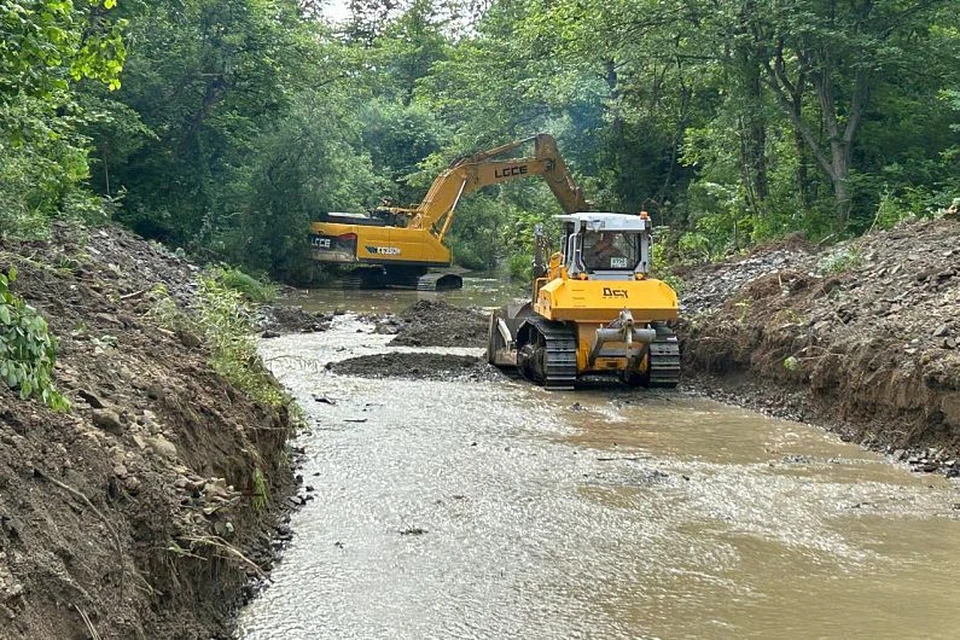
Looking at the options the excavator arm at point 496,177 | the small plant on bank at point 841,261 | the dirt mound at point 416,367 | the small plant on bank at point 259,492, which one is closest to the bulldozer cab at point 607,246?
the dirt mound at point 416,367

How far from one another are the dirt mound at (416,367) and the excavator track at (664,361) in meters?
2.62

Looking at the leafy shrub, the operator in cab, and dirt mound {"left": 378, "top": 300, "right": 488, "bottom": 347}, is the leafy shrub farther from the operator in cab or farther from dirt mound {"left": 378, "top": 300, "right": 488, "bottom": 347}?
the operator in cab

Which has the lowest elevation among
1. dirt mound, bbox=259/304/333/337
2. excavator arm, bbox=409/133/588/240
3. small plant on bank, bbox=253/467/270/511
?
dirt mound, bbox=259/304/333/337

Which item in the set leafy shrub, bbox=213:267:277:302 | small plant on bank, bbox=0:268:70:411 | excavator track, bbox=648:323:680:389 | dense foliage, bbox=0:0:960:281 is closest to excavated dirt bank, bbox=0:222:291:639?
small plant on bank, bbox=0:268:70:411

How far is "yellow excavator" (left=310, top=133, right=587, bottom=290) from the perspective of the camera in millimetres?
23016

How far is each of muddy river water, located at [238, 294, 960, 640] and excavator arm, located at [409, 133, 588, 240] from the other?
11908 millimetres

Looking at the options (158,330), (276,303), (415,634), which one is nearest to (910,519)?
(415,634)

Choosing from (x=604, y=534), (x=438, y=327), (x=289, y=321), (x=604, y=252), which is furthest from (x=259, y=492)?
(x=289, y=321)

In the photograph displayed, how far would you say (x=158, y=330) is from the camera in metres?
8.34

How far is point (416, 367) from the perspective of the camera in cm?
1503

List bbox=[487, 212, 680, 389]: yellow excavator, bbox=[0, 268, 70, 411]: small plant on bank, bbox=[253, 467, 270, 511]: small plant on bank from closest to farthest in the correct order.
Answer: bbox=[0, 268, 70, 411]: small plant on bank → bbox=[253, 467, 270, 511]: small plant on bank → bbox=[487, 212, 680, 389]: yellow excavator

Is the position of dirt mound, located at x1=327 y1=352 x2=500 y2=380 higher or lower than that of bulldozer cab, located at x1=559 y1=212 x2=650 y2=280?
lower

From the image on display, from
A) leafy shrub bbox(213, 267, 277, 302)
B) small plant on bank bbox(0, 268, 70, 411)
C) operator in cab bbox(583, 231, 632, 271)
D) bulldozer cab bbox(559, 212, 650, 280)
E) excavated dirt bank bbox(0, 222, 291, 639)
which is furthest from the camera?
leafy shrub bbox(213, 267, 277, 302)

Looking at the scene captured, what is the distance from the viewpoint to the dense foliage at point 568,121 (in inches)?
A: 716
